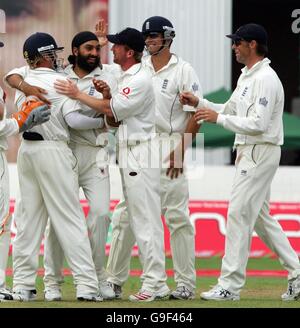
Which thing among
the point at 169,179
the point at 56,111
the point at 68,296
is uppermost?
the point at 56,111

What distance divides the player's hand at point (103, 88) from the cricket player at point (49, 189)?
0.76 feet

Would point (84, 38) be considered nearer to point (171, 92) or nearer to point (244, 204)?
point (171, 92)

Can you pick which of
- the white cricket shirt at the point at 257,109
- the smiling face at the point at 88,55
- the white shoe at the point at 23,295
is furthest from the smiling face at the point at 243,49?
the white shoe at the point at 23,295

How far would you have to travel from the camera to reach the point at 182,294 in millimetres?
10852

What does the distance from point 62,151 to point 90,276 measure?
1.11m

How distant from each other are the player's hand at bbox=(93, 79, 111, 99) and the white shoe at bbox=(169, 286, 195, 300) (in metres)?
1.96

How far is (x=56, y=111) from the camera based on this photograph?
10242 mm

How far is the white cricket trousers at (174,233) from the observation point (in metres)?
11.0

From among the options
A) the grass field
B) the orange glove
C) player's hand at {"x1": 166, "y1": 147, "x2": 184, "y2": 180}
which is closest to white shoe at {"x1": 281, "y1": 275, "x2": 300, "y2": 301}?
the grass field

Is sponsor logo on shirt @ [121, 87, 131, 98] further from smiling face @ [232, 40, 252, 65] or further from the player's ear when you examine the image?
smiling face @ [232, 40, 252, 65]

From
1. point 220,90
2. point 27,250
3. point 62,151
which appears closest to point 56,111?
point 62,151

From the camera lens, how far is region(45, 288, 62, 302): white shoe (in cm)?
1039

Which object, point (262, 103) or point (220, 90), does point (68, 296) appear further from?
point (220, 90)

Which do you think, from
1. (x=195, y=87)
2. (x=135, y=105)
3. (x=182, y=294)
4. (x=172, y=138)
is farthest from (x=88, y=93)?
(x=182, y=294)
